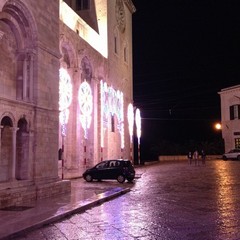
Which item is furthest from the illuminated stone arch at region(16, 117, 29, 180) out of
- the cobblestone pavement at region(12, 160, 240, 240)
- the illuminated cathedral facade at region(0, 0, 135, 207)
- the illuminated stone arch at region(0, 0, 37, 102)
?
the cobblestone pavement at region(12, 160, 240, 240)

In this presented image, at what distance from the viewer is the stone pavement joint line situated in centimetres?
988

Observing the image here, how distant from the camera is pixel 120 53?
41.9 metres

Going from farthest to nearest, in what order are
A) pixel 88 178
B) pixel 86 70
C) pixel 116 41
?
pixel 116 41 → pixel 86 70 → pixel 88 178

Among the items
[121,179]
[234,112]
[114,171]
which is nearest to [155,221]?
[121,179]

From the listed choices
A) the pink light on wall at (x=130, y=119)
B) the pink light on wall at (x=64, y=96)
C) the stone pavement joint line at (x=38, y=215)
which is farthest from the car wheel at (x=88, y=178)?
the pink light on wall at (x=130, y=119)

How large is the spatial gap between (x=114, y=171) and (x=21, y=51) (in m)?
11.7

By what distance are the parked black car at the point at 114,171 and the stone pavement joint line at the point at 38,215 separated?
29.4ft

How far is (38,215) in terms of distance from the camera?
11.8 meters

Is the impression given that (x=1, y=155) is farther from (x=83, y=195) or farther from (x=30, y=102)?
(x=83, y=195)

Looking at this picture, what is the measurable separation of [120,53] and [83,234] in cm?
3374

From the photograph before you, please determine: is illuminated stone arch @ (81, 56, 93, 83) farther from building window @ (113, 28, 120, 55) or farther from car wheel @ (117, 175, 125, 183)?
car wheel @ (117, 175, 125, 183)

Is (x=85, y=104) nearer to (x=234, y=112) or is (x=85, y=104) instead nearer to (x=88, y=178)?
(x=88, y=178)

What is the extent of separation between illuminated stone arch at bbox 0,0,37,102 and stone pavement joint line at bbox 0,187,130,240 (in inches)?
173

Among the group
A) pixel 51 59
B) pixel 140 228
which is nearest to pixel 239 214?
pixel 140 228
